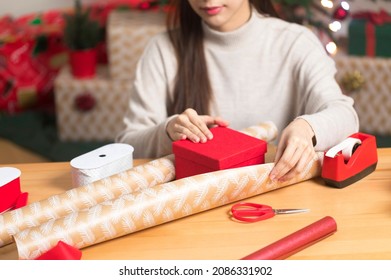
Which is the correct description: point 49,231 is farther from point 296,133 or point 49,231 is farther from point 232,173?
point 296,133

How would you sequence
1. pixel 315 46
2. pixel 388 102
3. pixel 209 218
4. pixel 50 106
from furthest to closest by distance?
pixel 50 106 < pixel 388 102 < pixel 315 46 < pixel 209 218

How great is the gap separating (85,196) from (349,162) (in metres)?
0.44

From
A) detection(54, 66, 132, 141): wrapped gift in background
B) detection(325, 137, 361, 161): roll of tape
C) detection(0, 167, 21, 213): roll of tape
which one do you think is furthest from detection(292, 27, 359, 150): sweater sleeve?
detection(54, 66, 132, 141): wrapped gift in background

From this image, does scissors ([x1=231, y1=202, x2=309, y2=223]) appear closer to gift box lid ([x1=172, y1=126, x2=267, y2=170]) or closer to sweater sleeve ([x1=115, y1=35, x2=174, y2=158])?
gift box lid ([x1=172, y1=126, x2=267, y2=170])

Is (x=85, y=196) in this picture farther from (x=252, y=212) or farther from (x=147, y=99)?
(x=147, y=99)

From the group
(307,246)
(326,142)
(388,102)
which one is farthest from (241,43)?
(388,102)

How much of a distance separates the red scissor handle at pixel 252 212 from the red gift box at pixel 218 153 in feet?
0.24

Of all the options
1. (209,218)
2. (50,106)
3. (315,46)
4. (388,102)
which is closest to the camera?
(209,218)

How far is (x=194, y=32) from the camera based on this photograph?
5.59ft

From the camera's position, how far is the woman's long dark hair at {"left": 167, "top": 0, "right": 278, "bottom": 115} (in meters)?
1.67

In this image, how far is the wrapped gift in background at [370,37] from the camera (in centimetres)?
302

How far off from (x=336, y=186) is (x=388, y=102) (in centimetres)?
200

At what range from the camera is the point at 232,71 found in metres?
1.72

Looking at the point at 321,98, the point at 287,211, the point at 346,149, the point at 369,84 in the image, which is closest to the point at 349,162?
the point at 346,149
